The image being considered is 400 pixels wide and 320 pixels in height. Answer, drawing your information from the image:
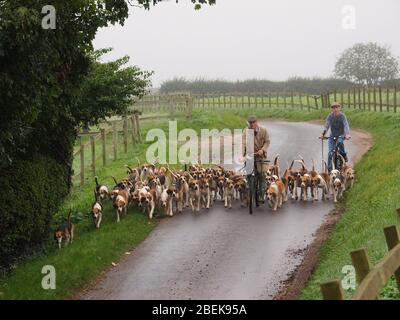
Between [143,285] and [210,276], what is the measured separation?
3.88 feet

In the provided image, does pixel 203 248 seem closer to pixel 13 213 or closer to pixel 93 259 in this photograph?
pixel 93 259

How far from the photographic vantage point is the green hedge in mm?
12102

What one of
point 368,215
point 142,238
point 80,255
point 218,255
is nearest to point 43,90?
point 80,255

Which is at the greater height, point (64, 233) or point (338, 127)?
point (338, 127)

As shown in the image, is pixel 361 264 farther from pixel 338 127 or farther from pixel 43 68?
pixel 338 127

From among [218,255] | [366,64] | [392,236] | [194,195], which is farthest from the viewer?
[366,64]

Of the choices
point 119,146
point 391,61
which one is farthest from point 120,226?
point 391,61

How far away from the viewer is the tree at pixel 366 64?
95.1 metres

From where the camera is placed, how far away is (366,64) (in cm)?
9781

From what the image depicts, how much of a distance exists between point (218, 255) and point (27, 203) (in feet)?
12.9

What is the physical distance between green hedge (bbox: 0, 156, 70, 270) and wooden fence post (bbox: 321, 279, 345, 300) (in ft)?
26.7

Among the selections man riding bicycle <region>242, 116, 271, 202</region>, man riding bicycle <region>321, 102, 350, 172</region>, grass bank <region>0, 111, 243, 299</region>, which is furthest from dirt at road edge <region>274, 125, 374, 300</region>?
grass bank <region>0, 111, 243, 299</region>

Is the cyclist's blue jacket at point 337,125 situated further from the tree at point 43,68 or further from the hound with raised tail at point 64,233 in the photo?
the hound with raised tail at point 64,233

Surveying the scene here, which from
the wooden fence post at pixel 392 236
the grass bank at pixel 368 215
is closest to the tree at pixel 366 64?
the grass bank at pixel 368 215
